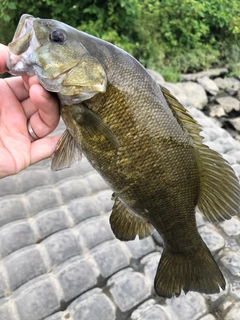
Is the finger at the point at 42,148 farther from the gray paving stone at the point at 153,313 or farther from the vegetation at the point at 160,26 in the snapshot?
the vegetation at the point at 160,26

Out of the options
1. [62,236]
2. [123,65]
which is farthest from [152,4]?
[123,65]

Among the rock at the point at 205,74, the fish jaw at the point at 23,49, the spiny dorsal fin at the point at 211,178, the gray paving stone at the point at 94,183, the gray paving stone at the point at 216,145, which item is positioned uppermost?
the fish jaw at the point at 23,49

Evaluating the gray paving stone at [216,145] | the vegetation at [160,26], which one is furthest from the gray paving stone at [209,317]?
the vegetation at [160,26]

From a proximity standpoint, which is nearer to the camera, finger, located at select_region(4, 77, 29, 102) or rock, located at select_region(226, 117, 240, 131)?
finger, located at select_region(4, 77, 29, 102)

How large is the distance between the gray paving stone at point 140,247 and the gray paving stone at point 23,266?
→ 2.29 ft

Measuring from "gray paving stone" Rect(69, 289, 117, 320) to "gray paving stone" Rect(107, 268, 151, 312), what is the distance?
7cm

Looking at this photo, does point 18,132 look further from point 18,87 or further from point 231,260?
point 231,260

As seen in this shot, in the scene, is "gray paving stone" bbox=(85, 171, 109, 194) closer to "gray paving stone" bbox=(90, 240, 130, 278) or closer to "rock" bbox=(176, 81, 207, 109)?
"gray paving stone" bbox=(90, 240, 130, 278)

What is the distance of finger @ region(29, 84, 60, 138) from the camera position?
1.66 metres

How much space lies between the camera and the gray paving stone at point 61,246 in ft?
9.16

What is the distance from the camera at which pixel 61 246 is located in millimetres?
2865

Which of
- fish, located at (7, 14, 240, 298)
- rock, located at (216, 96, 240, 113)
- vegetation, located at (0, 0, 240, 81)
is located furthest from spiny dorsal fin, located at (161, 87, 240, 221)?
rock, located at (216, 96, 240, 113)

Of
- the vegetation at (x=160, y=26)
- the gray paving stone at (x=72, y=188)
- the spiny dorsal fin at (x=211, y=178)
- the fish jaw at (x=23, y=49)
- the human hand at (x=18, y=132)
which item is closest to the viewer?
the fish jaw at (x=23, y=49)

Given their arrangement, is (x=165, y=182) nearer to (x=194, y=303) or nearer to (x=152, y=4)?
(x=194, y=303)
